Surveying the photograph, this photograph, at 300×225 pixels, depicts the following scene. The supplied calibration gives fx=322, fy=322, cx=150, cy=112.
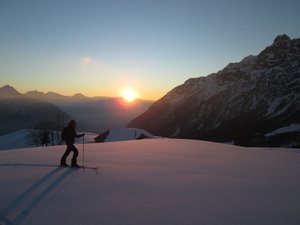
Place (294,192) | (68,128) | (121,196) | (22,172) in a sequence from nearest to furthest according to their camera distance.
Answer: (121,196)
(294,192)
(22,172)
(68,128)

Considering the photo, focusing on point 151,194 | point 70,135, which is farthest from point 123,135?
point 151,194

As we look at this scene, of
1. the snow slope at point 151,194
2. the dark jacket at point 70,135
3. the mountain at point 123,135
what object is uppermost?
the dark jacket at point 70,135

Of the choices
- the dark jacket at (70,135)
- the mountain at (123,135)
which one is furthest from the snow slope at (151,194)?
the mountain at (123,135)

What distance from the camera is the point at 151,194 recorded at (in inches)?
372

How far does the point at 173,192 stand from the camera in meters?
9.70

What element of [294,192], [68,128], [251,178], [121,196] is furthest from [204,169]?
[68,128]

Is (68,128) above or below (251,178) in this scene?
above

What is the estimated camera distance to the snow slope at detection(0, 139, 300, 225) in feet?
25.0

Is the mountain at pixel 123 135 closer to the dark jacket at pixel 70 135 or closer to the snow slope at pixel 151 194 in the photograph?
the dark jacket at pixel 70 135

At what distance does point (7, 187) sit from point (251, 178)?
337 inches

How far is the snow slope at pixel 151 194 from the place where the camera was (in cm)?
761

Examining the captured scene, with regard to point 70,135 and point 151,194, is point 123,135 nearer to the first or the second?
point 70,135

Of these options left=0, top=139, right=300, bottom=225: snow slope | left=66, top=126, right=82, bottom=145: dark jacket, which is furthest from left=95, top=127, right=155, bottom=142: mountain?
left=0, top=139, right=300, bottom=225: snow slope

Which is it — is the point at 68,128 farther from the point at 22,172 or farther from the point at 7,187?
the point at 7,187
